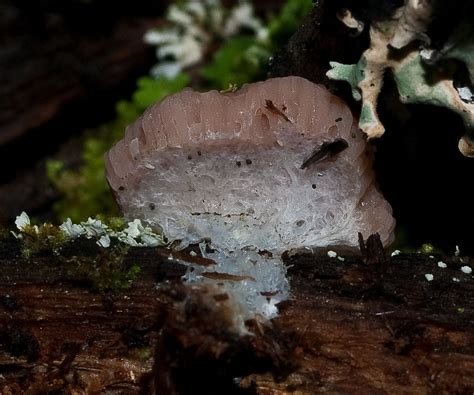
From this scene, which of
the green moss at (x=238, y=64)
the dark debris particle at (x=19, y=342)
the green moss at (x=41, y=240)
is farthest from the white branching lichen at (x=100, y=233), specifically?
the green moss at (x=238, y=64)

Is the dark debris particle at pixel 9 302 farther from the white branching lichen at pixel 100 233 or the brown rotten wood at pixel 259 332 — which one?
the white branching lichen at pixel 100 233

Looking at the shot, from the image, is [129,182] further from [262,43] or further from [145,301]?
[262,43]

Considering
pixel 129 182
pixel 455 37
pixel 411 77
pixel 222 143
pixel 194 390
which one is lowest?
pixel 194 390

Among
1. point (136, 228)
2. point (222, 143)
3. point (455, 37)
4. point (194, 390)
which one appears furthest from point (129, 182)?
point (455, 37)

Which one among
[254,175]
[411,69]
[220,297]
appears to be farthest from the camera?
[254,175]

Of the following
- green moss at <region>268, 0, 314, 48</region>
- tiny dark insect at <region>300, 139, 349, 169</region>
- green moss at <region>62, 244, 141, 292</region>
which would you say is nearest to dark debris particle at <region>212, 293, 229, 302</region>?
green moss at <region>62, 244, 141, 292</region>

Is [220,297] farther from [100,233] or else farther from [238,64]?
[238,64]

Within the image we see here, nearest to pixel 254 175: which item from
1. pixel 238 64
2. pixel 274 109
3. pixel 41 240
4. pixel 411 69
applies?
pixel 274 109
